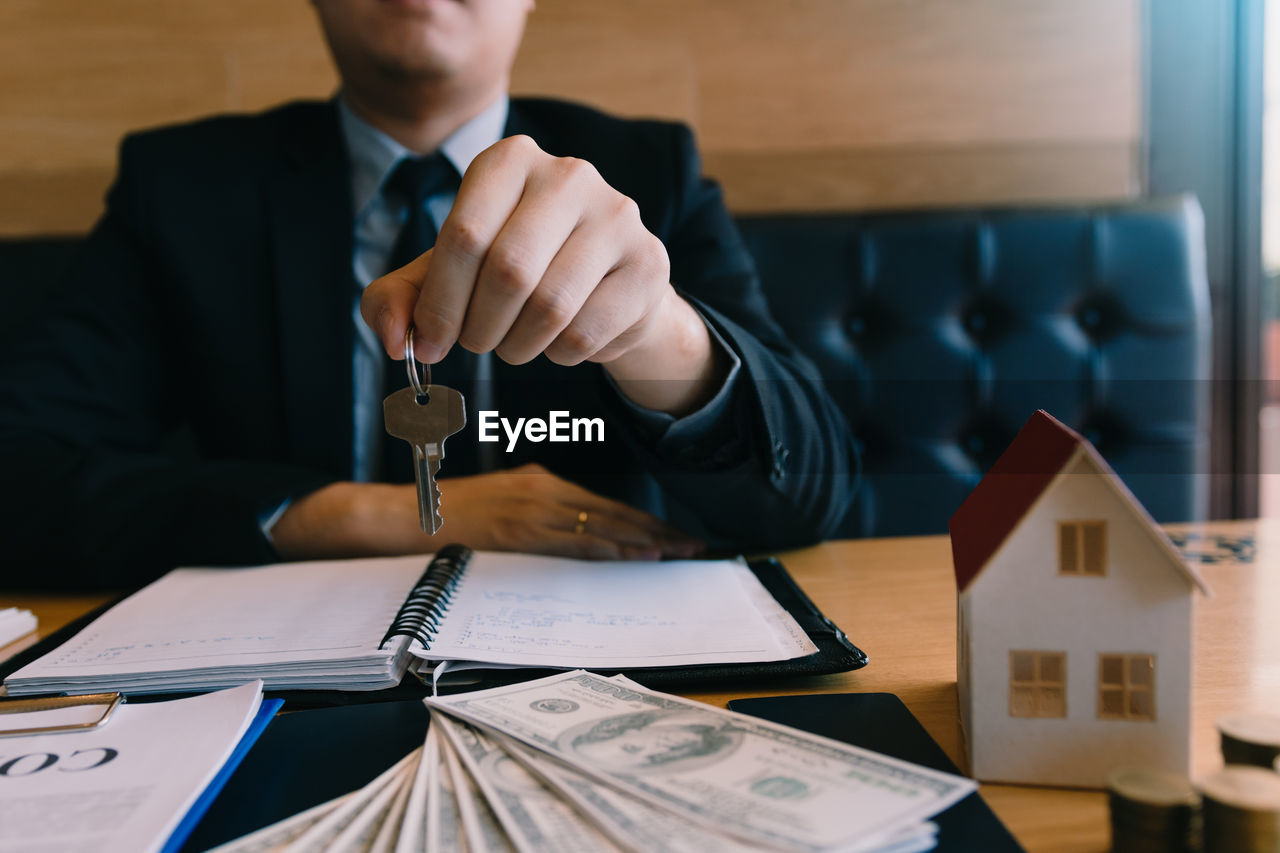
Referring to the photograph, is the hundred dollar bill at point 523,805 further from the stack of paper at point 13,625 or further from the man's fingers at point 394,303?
the stack of paper at point 13,625

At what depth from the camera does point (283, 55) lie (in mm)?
1217

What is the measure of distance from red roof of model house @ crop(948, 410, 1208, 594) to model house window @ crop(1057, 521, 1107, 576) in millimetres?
15

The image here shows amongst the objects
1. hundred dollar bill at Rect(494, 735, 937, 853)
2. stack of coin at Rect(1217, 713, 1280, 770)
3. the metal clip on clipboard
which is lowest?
the metal clip on clipboard

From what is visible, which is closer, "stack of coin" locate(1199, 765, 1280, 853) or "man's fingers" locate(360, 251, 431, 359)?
"stack of coin" locate(1199, 765, 1280, 853)

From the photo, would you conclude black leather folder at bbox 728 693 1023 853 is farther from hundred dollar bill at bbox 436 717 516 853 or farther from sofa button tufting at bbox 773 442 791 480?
sofa button tufting at bbox 773 442 791 480

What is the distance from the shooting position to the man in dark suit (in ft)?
2.02

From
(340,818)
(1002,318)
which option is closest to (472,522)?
(340,818)

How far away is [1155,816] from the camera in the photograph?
10.4 inches

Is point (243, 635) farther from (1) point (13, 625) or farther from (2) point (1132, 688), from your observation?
(2) point (1132, 688)

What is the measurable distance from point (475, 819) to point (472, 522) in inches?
18.3

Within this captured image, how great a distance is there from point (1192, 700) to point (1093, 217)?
94 cm

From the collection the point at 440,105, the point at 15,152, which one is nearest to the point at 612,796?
the point at 440,105

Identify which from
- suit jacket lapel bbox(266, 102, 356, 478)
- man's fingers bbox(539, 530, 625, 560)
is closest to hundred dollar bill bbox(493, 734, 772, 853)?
man's fingers bbox(539, 530, 625, 560)

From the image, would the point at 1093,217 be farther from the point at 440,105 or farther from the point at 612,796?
the point at 612,796
